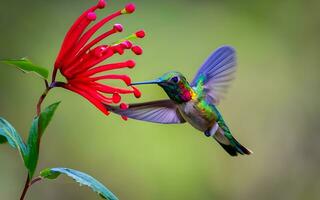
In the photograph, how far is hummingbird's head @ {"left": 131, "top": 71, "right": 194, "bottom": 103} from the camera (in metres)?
1.36

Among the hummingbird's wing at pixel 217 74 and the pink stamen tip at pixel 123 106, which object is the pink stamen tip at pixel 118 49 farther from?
the hummingbird's wing at pixel 217 74

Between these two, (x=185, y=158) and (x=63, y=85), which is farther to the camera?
(x=185, y=158)

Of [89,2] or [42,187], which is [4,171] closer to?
[42,187]

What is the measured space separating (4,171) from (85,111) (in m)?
0.57

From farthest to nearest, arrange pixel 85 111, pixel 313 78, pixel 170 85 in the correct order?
pixel 313 78 < pixel 85 111 < pixel 170 85

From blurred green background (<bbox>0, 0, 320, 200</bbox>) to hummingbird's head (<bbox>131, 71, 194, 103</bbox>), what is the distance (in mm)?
1972

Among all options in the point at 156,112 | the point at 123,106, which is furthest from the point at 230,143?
the point at 123,106

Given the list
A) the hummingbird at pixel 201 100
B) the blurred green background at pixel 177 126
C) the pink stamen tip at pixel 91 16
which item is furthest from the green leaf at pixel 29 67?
the blurred green background at pixel 177 126

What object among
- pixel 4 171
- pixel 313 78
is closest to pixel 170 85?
pixel 4 171

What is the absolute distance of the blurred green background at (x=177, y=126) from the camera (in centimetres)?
348

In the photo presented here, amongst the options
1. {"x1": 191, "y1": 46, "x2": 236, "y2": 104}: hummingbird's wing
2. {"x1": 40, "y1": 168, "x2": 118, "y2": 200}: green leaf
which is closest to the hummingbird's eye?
{"x1": 191, "y1": 46, "x2": 236, "y2": 104}: hummingbird's wing

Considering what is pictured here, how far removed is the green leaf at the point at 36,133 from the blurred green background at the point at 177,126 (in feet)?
7.38

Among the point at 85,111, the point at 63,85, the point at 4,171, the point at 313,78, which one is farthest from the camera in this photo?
the point at 313,78

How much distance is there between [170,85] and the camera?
1.37m
